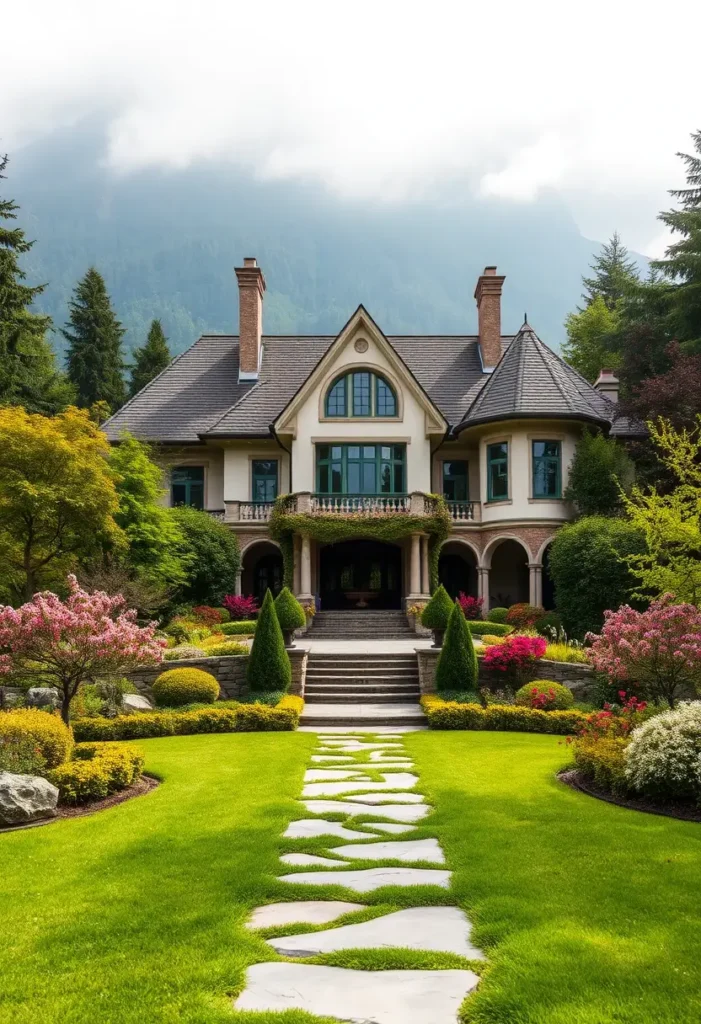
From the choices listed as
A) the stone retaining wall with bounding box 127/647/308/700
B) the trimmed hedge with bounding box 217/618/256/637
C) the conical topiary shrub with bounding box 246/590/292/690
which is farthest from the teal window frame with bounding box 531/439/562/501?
the conical topiary shrub with bounding box 246/590/292/690

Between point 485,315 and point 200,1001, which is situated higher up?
point 485,315

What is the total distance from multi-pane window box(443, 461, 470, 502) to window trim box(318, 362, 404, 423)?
3.23 meters

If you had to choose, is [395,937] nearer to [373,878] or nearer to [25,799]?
[373,878]

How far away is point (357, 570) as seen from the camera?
32.2 meters

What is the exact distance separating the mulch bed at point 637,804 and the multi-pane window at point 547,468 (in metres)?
19.3

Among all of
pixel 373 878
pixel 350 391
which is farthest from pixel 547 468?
pixel 373 878

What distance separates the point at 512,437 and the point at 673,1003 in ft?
84.0

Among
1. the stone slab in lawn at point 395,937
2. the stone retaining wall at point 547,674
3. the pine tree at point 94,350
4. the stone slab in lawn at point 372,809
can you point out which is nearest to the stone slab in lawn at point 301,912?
the stone slab in lawn at point 395,937

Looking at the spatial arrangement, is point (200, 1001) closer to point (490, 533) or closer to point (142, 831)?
point (142, 831)

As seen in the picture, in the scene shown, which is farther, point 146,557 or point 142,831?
point 146,557

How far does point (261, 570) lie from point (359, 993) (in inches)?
1121

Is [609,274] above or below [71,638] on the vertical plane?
above

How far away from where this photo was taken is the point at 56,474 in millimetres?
20672

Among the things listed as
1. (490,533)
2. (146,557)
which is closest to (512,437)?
(490,533)
